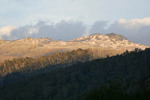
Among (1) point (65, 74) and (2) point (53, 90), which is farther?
(1) point (65, 74)

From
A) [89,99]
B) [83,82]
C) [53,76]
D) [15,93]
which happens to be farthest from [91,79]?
[89,99]

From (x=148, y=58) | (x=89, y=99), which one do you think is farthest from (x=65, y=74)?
(x=89, y=99)

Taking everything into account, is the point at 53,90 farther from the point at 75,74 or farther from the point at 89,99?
the point at 89,99

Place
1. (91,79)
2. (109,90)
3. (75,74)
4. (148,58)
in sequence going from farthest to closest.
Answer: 1. (75,74)
2. (91,79)
3. (148,58)
4. (109,90)

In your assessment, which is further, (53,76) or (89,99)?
(53,76)

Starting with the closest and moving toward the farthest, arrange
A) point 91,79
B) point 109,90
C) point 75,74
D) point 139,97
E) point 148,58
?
point 139,97
point 109,90
point 148,58
point 91,79
point 75,74

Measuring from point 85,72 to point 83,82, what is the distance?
12.9 m

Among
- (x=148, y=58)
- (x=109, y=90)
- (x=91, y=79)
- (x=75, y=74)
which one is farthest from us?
(x=75, y=74)

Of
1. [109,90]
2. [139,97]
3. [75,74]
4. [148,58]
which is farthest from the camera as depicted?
[75,74]

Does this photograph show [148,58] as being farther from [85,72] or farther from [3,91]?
[3,91]

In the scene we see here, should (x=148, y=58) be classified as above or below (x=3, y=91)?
above

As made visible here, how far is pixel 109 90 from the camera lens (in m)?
54.2

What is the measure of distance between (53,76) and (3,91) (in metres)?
23.8

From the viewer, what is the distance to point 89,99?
54.6m
